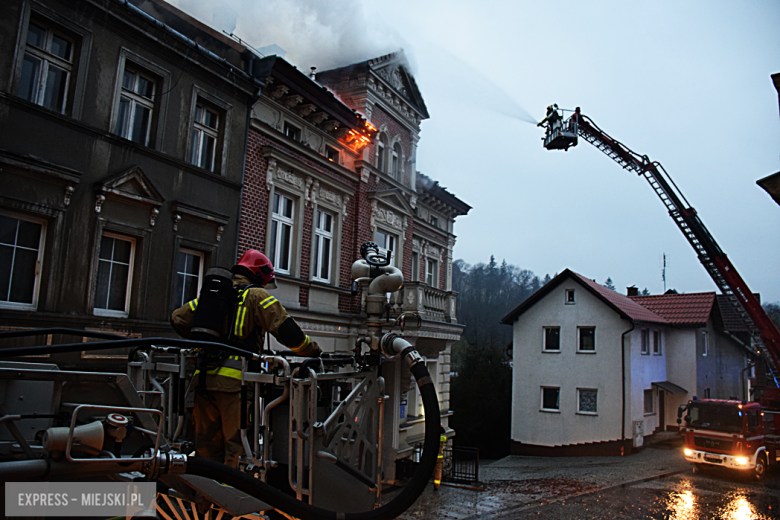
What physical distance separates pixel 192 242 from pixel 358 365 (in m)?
6.95

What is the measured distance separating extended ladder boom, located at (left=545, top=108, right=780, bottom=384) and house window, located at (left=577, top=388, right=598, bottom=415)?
688 cm

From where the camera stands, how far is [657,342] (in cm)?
2678

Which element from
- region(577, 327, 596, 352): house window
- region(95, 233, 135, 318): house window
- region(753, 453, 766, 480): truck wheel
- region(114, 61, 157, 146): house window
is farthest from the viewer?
region(577, 327, 596, 352): house window

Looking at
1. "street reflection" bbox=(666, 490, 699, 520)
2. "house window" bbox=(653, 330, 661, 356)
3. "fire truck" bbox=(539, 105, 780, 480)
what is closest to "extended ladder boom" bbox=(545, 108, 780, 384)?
"fire truck" bbox=(539, 105, 780, 480)

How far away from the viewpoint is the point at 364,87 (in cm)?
1563

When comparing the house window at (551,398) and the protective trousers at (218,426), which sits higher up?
the protective trousers at (218,426)

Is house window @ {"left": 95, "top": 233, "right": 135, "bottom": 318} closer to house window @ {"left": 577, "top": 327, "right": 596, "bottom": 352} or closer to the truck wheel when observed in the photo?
the truck wheel

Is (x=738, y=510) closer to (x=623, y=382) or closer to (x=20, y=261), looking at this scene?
(x=623, y=382)

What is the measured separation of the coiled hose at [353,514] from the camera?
2.72 m

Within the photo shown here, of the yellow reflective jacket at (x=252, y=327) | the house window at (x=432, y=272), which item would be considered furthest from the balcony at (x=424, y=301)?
the yellow reflective jacket at (x=252, y=327)

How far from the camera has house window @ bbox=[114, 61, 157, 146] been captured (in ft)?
31.2

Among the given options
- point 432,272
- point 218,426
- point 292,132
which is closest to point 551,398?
point 432,272

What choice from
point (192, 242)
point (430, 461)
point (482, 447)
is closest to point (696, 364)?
point (482, 447)

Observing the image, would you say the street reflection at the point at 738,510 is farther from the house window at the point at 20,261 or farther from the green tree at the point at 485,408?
the green tree at the point at 485,408
